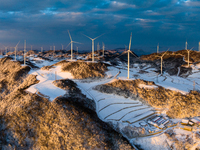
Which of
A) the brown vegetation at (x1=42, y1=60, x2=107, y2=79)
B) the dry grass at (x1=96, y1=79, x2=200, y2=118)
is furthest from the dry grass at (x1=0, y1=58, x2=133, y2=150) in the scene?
the brown vegetation at (x1=42, y1=60, x2=107, y2=79)

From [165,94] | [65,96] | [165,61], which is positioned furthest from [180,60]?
[65,96]

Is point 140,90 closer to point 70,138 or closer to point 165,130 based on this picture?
point 165,130

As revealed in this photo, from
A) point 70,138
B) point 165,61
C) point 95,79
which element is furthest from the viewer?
point 165,61

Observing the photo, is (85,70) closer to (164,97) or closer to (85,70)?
(85,70)

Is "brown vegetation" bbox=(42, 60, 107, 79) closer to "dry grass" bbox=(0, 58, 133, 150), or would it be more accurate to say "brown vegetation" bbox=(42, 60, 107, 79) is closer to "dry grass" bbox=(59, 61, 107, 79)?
"dry grass" bbox=(59, 61, 107, 79)

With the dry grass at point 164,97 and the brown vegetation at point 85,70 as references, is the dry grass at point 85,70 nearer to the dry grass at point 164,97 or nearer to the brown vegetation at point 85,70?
the brown vegetation at point 85,70

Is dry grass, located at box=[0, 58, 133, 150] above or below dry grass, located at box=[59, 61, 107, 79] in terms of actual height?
below

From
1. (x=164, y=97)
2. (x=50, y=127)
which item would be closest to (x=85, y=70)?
(x=164, y=97)

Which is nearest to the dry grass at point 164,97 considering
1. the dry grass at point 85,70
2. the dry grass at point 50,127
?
the dry grass at point 85,70
